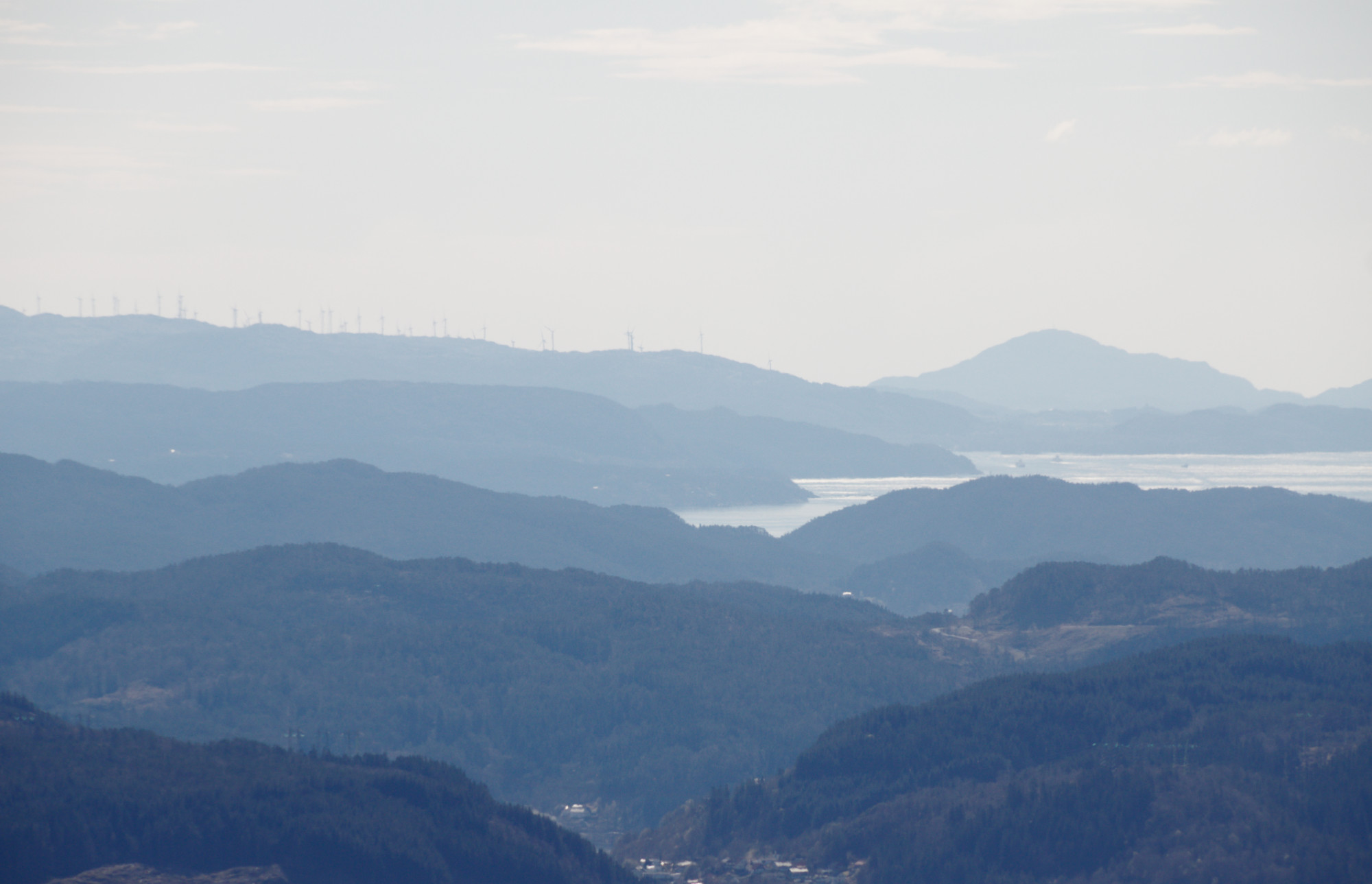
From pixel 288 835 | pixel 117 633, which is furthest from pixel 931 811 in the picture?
pixel 117 633

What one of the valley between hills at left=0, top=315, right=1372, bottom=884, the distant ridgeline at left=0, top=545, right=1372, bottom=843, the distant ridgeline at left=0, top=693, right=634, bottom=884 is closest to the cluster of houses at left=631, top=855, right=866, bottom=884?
the valley between hills at left=0, top=315, right=1372, bottom=884

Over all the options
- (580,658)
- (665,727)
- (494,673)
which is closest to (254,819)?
(665,727)

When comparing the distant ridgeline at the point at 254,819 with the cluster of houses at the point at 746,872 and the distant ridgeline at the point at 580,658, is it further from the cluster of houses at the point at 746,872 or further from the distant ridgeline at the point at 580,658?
the distant ridgeline at the point at 580,658

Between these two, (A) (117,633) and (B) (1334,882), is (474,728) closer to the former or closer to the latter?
(A) (117,633)

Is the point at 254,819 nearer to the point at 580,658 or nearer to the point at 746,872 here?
the point at 746,872

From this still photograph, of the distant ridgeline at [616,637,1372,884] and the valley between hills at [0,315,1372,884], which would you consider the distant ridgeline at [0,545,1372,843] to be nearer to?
the valley between hills at [0,315,1372,884]

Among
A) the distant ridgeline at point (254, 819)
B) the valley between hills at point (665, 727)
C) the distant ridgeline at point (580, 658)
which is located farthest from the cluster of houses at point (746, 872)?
the distant ridgeline at point (580, 658)
